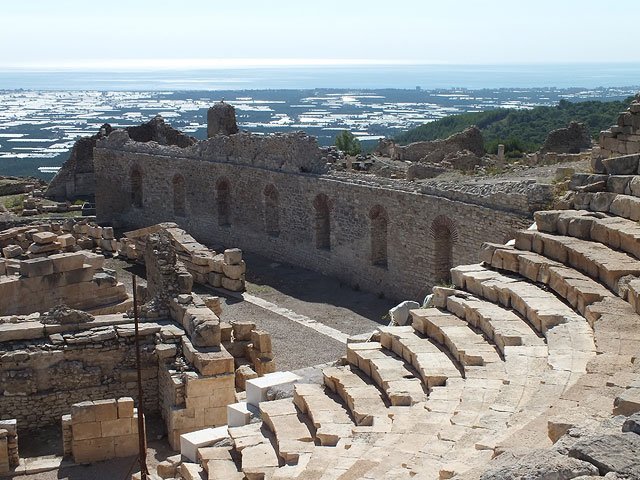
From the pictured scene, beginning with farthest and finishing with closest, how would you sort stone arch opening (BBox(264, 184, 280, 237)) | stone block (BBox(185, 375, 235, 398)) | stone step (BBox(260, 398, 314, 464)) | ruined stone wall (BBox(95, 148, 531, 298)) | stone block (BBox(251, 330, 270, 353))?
1. stone arch opening (BBox(264, 184, 280, 237))
2. ruined stone wall (BBox(95, 148, 531, 298))
3. stone block (BBox(251, 330, 270, 353))
4. stone block (BBox(185, 375, 235, 398))
5. stone step (BBox(260, 398, 314, 464))

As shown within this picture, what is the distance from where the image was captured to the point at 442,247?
74.7 ft

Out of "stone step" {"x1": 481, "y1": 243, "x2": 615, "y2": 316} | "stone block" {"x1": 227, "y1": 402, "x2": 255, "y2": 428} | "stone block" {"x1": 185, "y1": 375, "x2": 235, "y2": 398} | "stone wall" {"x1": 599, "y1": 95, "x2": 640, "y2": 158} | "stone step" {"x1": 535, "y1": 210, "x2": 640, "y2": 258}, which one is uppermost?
"stone wall" {"x1": 599, "y1": 95, "x2": 640, "y2": 158}

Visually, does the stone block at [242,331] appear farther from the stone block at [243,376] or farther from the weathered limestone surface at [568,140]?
the weathered limestone surface at [568,140]

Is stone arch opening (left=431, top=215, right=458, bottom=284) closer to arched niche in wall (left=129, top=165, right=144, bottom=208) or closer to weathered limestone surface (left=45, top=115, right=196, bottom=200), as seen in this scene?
arched niche in wall (left=129, top=165, right=144, bottom=208)

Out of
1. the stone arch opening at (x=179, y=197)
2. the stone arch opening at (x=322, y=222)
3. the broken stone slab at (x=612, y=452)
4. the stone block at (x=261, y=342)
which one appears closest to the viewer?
the broken stone slab at (x=612, y=452)

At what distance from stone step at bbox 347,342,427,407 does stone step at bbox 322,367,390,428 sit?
150mm

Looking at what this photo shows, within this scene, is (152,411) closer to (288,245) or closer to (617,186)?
(617,186)

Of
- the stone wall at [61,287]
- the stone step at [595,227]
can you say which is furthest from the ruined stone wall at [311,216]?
the stone wall at [61,287]

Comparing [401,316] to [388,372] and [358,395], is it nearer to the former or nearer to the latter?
[388,372]

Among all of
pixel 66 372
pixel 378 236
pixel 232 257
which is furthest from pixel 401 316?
pixel 378 236

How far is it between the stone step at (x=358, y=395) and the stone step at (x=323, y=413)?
123mm

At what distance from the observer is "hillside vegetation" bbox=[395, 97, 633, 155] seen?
60.2 metres

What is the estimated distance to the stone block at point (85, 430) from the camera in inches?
538

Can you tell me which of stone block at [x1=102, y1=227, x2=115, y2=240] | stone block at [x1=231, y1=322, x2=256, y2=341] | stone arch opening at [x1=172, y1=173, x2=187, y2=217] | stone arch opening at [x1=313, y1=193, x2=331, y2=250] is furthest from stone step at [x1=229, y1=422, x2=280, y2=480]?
stone arch opening at [x1=172, y1=173, x2=187, y2=217]
